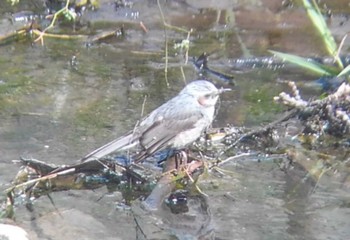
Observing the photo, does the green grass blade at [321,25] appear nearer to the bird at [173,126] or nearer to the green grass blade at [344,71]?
the green grass blade at [344,71]

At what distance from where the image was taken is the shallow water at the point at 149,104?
16.6ft

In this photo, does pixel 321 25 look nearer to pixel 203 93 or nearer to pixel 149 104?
pixel 203 93

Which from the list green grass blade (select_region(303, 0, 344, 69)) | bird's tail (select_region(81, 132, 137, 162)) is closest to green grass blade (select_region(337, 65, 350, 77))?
green grass blade (select_region(303, 0, 344, 69))

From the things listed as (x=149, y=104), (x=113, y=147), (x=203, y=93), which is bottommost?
(x=149, y=104)

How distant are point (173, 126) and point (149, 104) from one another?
1130 millimetres

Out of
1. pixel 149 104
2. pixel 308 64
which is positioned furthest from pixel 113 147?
pixel 308 64

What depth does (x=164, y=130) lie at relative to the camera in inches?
229

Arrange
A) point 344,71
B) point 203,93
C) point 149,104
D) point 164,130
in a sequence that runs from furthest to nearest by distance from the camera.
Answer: point 149,104, point 344,71, point 203,93, point 164,130

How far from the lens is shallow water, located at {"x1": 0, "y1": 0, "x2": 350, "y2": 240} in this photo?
5066mm

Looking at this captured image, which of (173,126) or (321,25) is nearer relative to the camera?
(173,126)

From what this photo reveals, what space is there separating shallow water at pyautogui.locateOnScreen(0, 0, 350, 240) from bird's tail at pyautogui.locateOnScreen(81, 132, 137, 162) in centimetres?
20

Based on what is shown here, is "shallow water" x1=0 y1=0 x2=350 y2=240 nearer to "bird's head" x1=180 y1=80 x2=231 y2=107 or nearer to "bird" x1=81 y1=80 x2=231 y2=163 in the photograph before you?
"bird" x1=81 y1=80 x2=231 y2=163

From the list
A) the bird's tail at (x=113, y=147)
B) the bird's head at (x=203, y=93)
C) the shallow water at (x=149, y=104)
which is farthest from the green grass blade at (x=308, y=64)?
the bird's tail at (x=113, y=147)

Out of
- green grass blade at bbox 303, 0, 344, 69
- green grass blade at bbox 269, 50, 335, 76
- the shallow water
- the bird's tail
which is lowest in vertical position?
the shallow water
